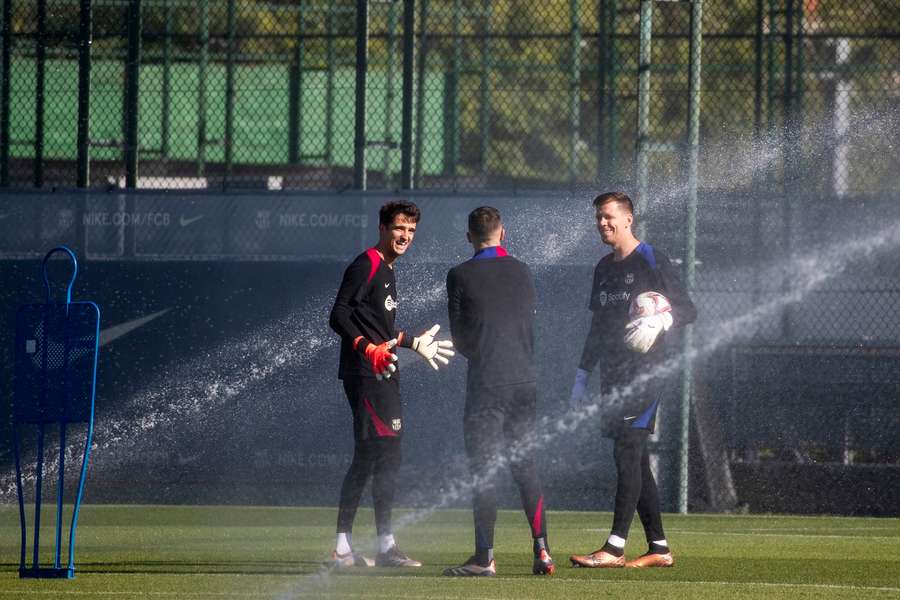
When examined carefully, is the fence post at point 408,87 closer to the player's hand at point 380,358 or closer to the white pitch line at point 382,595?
the player's hand at point 380,358

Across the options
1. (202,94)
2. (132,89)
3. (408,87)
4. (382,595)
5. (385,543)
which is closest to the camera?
(382,595)

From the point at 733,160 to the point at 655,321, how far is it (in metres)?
7.43

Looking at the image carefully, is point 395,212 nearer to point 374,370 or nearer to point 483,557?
point 374,370

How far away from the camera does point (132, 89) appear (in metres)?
14.2

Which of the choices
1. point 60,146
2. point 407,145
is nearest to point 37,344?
point 407,145

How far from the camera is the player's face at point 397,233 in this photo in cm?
812

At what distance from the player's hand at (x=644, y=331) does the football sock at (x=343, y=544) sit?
1706mm

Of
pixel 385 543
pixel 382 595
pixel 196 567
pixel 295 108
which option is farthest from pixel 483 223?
pixel 295 108

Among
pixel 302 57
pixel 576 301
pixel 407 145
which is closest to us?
pixel 576 301

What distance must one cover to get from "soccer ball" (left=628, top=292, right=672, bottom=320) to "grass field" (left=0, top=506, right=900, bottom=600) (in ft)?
4.18

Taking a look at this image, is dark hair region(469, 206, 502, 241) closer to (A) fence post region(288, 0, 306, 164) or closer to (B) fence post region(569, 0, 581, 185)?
(B) fence post region(569, 0, 581, 185)

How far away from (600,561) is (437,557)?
1092 mm

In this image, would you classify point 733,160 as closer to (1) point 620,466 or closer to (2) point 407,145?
(2) point 407,145

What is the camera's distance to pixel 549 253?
12867 mm
